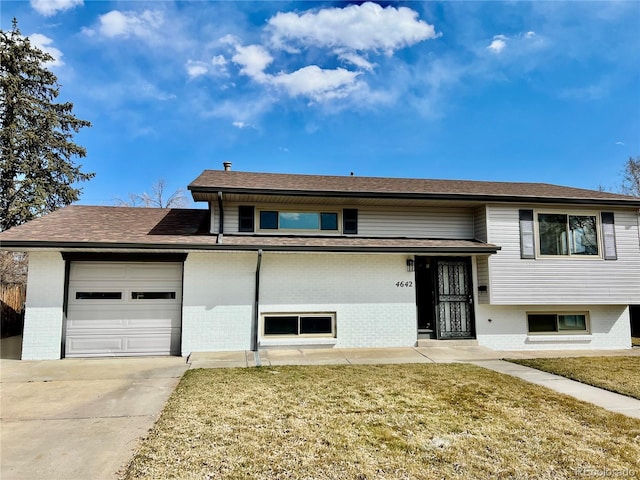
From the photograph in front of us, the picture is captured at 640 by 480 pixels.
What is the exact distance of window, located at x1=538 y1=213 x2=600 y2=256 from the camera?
1050 centimetres

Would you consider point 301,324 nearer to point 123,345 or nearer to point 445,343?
point 445,343

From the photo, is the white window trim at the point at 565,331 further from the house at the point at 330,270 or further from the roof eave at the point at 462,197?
the roof eave at the point at 462,197

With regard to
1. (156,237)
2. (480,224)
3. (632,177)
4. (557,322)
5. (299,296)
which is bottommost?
(557,322)

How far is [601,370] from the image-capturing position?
7.51m

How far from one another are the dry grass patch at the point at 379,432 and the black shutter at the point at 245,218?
4657 mm

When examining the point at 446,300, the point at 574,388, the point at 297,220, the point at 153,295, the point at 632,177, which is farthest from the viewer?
the point at 632,177

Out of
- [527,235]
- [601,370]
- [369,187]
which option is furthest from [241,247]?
[601,370]

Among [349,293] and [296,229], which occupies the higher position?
[296,229]

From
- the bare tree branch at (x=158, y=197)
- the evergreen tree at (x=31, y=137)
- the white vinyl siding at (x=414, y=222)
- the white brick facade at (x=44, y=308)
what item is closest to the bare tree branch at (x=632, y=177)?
the white vinyl siding at (x=414, y=222)

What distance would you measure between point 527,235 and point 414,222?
10.0ft

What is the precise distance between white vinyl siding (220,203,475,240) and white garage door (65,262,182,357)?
3.49 meters

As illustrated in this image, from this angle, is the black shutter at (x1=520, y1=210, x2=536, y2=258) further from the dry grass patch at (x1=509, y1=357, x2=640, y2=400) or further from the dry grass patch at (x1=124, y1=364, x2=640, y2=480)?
the dry grass patch at (x1=124, y1=364, x2=640, y2=480)

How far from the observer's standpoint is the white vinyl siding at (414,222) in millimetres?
10828

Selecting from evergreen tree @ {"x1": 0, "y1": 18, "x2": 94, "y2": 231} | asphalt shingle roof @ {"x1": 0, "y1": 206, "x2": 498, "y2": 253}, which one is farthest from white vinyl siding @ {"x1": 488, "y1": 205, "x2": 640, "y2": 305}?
evergreen tree @ {"x1": 0, "y1": 18, "x2": 94, "y2": 231}
